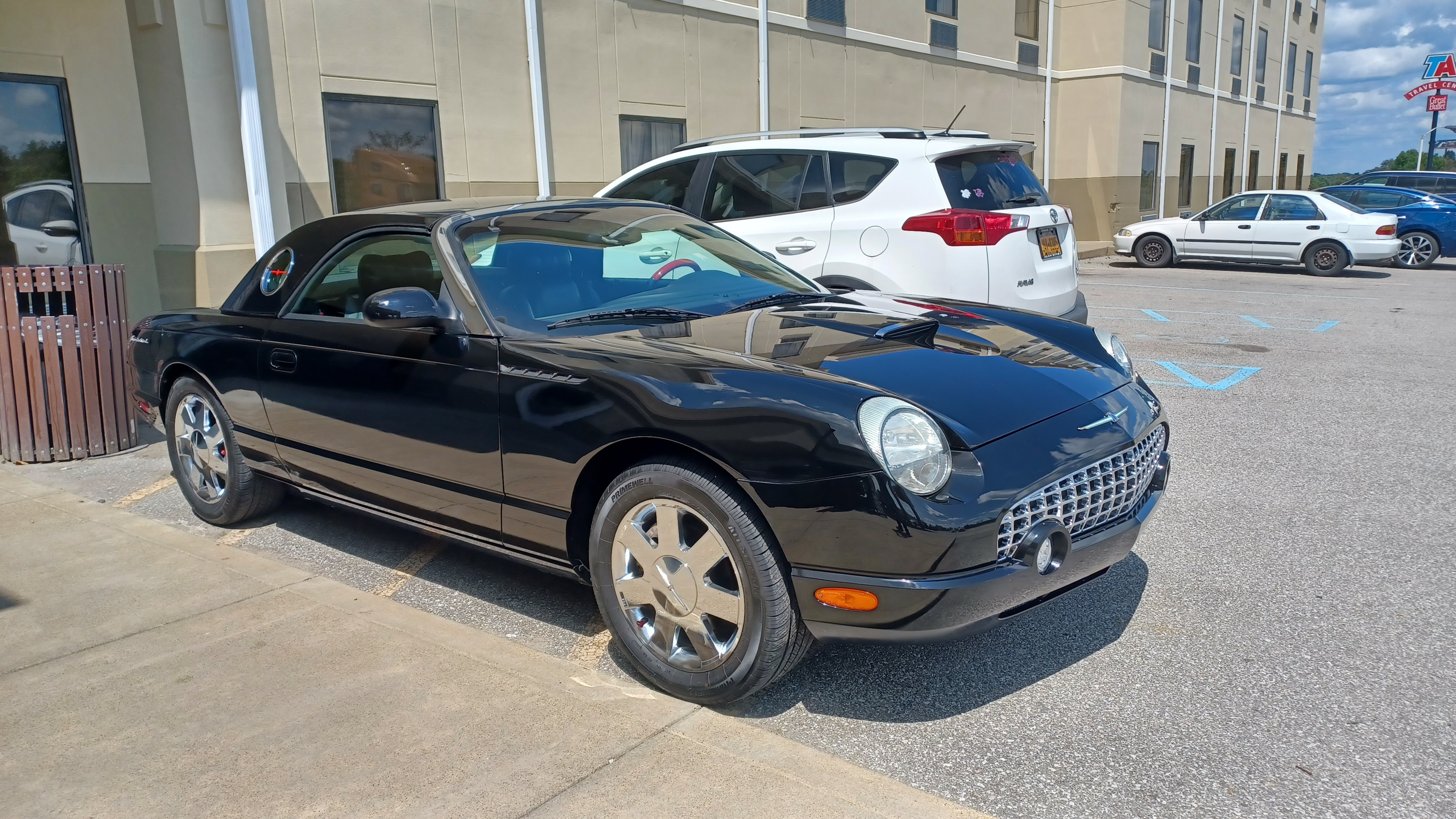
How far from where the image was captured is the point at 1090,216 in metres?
24.7

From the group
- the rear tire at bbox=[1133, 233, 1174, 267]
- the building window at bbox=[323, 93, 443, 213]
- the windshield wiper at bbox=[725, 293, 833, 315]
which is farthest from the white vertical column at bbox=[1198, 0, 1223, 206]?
the windshield wiper at bbox=[725, 293, 833, 315]

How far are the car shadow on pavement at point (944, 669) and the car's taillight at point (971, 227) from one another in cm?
303

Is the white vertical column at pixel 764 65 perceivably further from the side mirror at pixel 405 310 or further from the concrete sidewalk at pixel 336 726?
the concrete sidewalk at pixel 336 726

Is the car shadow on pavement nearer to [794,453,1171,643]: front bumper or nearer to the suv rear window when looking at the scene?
[794,453,1171,643]: front bumper

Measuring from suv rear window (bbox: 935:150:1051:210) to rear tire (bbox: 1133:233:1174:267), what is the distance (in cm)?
1324

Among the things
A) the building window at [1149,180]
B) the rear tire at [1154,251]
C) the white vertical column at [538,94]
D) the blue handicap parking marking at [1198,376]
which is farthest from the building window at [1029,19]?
the blue handicap parking marking at [1198,376]

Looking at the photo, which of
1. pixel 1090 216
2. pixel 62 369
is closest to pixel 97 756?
pixel 62 369

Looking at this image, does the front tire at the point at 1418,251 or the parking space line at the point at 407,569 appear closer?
the parking space line at the point at 407,569

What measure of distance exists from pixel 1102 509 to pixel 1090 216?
23294 millimetres

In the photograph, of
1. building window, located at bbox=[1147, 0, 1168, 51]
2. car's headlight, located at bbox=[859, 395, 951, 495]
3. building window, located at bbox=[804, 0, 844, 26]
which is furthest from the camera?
building window, located at bbox=[1147, 0, 1168, 51]

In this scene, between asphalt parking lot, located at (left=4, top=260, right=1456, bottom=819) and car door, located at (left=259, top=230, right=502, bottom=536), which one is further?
car door, located at (left=259, top=230, right=502, bottom=536)

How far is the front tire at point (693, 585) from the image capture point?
9.51 feet

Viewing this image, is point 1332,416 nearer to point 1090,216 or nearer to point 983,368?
point 983,368

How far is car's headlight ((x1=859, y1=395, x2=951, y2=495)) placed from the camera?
2.76 meters
